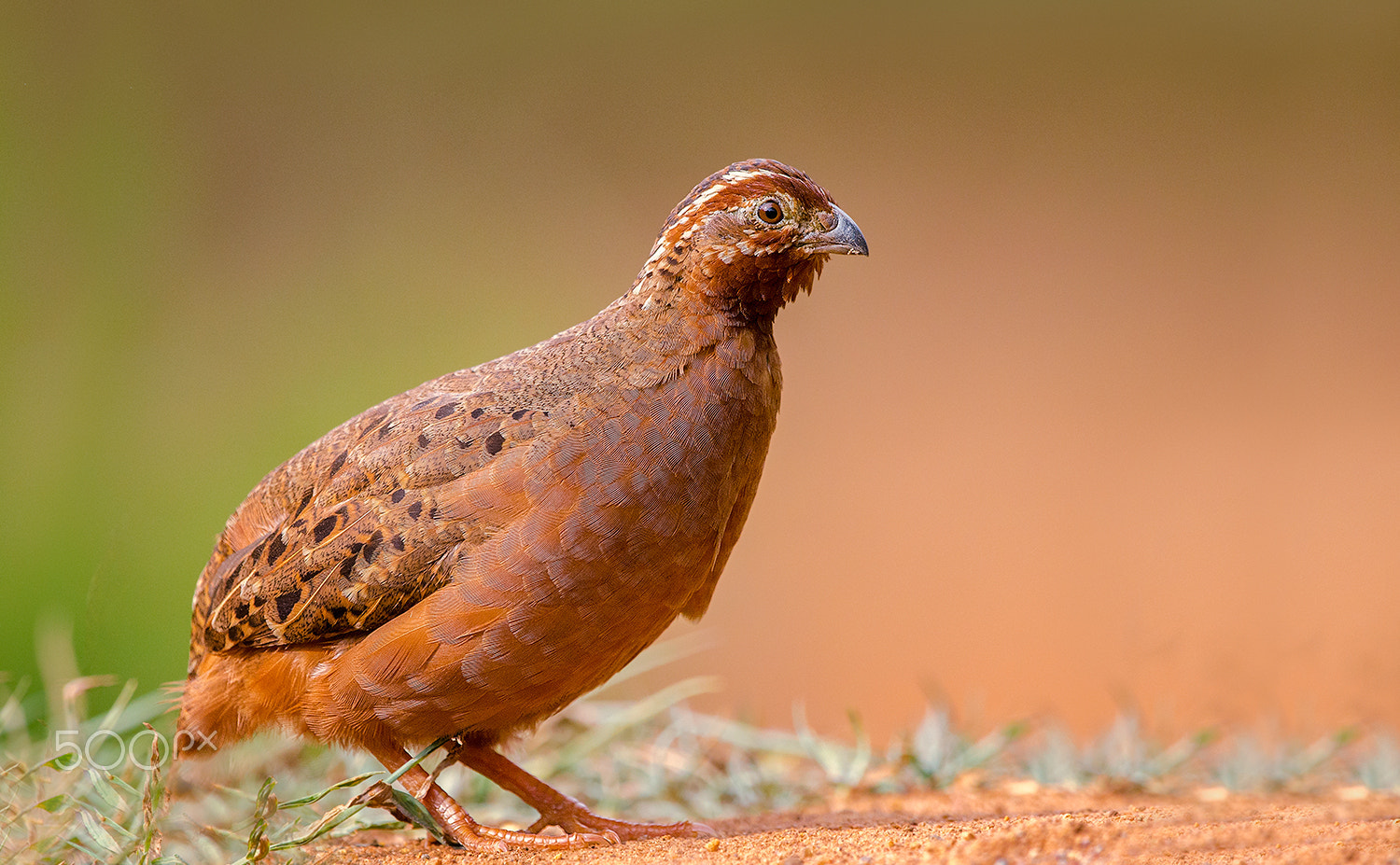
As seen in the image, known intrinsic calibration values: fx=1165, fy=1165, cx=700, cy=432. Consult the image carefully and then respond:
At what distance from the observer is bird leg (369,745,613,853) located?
3.24 meters

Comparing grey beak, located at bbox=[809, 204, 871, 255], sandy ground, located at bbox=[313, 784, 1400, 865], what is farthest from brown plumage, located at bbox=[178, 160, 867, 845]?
sandy ground, located at bbox=[313, 784, 1400, 865]

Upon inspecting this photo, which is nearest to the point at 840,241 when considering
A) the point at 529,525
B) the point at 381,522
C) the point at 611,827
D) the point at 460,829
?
the point at 529,525

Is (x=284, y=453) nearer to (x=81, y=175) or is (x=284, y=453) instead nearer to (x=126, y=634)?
(x=126, y=634)

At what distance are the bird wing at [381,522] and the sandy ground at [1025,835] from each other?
0.66 m

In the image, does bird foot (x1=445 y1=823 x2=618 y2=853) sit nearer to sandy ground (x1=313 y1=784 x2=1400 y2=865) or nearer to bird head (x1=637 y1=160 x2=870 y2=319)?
sandy ground (x1=313 y1=784 x2=1400 y2=865)

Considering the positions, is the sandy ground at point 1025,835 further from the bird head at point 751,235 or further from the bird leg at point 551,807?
the bird head at point 751,235

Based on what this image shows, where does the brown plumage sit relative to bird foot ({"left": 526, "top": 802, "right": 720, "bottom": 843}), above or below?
above

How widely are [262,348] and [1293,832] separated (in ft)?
24.8

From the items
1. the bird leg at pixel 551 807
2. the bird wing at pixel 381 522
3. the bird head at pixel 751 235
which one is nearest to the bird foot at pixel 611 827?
the bird leg at pixel 551 807

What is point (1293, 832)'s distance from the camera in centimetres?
249

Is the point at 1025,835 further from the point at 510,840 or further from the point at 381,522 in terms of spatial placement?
the point at 381,522

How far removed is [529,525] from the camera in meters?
3.08

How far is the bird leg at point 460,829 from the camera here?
3240 mm

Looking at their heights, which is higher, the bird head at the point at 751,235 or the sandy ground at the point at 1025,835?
the bird head at the point at 751,235
